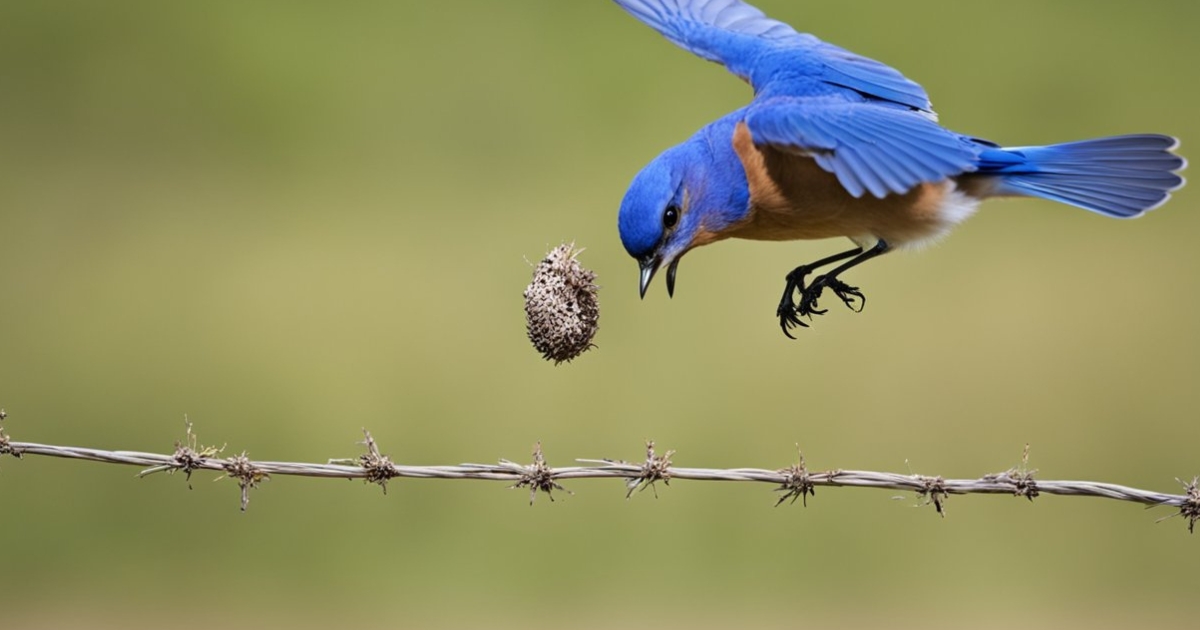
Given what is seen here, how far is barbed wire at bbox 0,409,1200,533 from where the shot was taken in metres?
3.00

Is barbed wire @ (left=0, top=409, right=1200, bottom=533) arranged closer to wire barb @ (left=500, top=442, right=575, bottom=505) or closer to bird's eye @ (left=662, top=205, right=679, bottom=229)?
wire barb @ (left=500, top=442, right=575, bottom=505)

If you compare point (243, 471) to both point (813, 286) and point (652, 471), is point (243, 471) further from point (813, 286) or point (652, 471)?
point (813, 286)

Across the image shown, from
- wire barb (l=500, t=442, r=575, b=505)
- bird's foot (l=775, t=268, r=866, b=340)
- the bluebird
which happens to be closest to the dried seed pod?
wire barb (l=500, t=442, r=575, b=505)

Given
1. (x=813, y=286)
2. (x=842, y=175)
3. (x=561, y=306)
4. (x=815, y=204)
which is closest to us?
(x=561, y=306)

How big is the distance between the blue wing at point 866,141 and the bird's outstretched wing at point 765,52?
233 mm

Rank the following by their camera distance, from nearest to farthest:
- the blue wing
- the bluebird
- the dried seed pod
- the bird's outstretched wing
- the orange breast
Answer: the dried seed pod < the blue wing < the bluebird < the orange breast < the bird's outstretched wing

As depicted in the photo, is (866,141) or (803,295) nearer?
Result: (866,141)

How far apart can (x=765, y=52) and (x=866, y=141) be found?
40.4 inches

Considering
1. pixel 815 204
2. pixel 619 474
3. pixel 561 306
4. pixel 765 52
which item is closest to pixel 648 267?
pixel 815 204

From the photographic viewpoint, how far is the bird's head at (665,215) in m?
3.88

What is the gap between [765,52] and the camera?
4.80 m

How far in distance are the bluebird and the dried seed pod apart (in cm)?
51

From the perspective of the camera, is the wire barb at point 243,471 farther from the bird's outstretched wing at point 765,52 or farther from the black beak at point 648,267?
the bird's outstretched wing at point 765,52

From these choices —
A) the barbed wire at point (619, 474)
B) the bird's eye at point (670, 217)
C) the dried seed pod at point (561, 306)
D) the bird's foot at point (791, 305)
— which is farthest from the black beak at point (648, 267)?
the barbed wire at point (619, 474)
